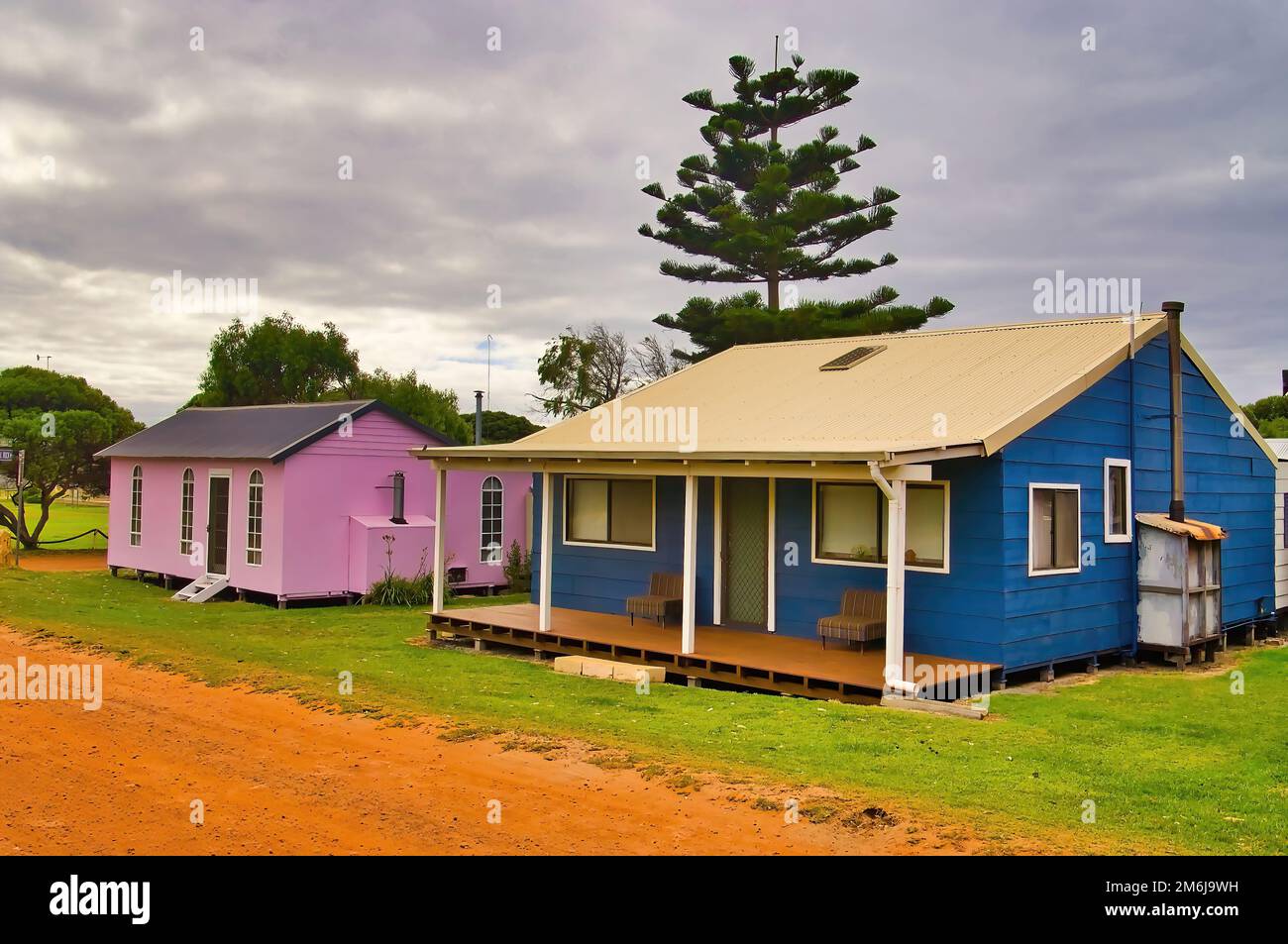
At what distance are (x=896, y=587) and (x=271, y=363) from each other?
41.2 metres

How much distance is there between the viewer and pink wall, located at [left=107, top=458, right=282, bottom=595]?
744 inches

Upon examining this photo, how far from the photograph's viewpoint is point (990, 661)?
11.1 meters

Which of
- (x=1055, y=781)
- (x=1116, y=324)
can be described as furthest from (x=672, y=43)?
(x=1055, y=781)

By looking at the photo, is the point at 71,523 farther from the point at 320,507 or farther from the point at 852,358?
the point at 852,358

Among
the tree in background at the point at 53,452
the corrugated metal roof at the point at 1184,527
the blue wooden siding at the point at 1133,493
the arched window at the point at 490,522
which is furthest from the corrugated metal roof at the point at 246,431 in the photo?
the corrugated metal roof at the point at 1184,527

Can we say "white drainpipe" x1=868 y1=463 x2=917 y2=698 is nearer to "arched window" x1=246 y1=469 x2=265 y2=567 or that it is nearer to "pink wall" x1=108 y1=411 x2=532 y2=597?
"pink wall" x1=108 y1=411 x2=532 y2=597

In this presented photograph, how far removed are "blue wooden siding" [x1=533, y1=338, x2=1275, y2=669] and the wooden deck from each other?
551 mm

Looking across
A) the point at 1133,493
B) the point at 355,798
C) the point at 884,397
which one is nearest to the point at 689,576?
the point at 884,397

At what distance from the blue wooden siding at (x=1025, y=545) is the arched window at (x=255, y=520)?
594cm

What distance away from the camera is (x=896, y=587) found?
10.2m

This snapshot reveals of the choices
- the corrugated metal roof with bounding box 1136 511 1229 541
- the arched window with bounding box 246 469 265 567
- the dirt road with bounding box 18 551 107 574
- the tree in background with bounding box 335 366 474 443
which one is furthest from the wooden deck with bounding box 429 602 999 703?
the tree in background with bounding box 335 366 474 443

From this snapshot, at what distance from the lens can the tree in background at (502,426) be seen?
141 feet

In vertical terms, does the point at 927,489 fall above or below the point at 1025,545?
above

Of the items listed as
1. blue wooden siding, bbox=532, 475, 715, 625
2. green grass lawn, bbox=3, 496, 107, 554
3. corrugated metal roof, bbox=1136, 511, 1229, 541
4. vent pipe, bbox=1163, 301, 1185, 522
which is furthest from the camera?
green grass lawn, bbox=3, 496, 107, 554
